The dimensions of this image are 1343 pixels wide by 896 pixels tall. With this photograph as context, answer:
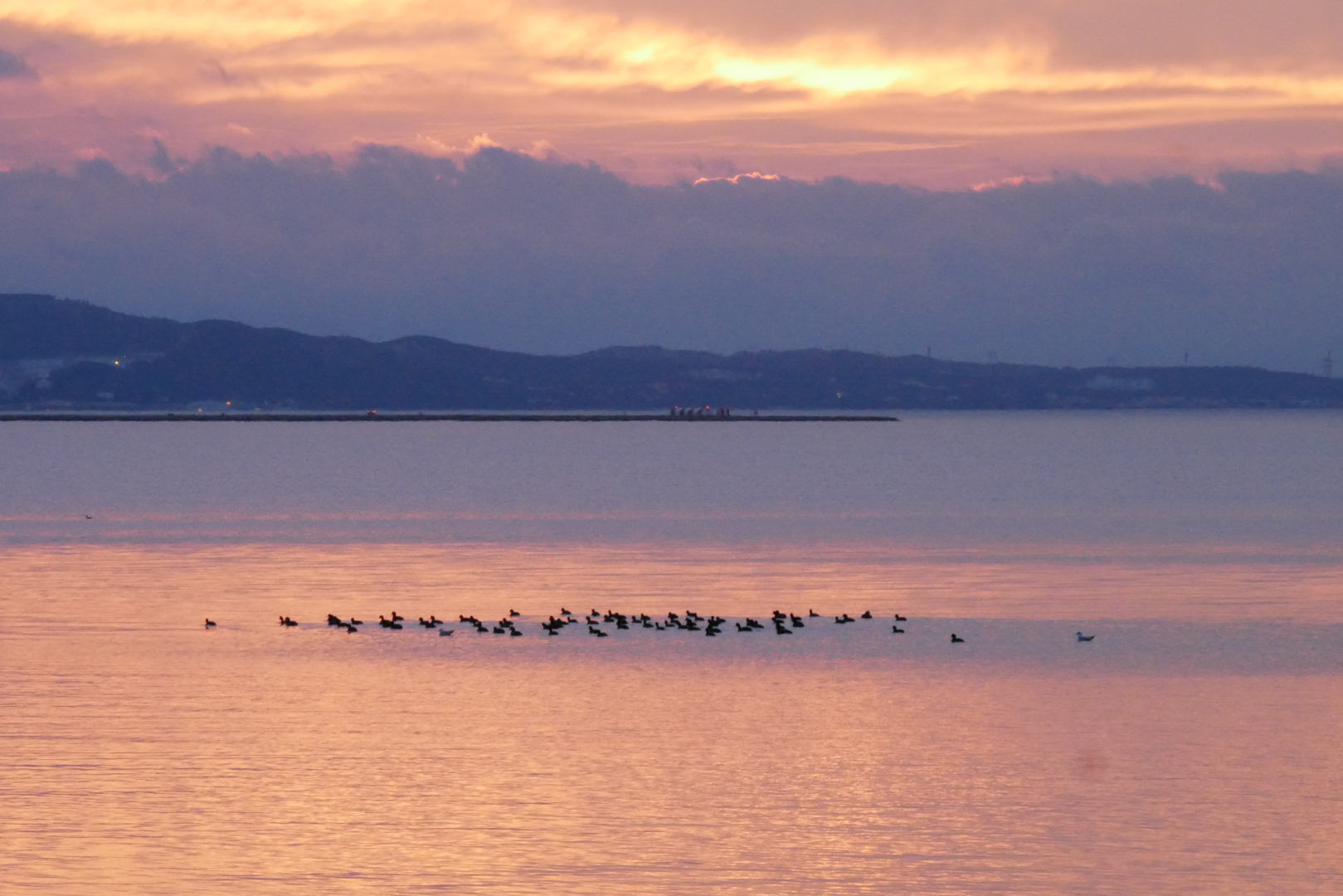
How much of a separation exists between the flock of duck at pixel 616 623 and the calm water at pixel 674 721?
52 centimetres

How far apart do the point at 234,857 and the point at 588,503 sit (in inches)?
3203

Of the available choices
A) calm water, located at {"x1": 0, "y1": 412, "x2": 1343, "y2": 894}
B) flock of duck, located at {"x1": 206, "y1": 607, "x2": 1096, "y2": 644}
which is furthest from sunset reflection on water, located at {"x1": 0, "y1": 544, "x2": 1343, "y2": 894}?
flock of duck, located at {"x1": 206, "y1": 607, "x2": 1096, "y2": 644}

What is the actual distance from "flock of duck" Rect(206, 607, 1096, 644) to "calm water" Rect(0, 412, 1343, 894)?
1.71 feet

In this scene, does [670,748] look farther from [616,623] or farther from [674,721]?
[616,623]

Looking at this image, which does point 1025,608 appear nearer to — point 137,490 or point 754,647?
point 754,647

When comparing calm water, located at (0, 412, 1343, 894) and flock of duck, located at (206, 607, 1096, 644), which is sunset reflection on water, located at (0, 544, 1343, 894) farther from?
flock of duck, located at (206, 607, 1096, 644)

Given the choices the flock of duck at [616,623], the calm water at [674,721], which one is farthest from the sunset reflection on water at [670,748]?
the flock of duck at [616,623]

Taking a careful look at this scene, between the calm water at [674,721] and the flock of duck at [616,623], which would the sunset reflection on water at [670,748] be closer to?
the calm water at [674,721]

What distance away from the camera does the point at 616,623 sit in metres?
44.4

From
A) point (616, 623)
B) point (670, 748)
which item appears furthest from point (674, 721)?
point (616, 623)

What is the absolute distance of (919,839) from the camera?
23.3 metres

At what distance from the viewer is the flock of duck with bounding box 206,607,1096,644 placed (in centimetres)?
4322

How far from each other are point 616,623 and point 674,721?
42.3 feet

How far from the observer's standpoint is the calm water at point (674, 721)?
22.4 metres
